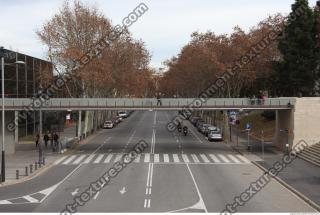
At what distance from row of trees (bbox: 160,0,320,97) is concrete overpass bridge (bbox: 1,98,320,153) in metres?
13.4

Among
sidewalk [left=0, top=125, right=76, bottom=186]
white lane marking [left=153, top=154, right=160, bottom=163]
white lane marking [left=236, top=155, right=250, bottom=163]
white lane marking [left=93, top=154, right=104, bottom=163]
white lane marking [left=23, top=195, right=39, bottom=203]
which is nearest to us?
Answer: white lane marking [left=23, top=195, right=39, bottom=203]

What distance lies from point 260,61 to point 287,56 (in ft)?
30.8

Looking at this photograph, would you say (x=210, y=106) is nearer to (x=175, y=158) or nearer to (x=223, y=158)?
(x=223, y=158)

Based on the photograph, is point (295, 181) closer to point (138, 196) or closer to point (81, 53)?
point (138, 196)

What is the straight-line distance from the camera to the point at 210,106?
166ft

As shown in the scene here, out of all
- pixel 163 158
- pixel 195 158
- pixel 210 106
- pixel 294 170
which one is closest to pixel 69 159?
pixel 163 158

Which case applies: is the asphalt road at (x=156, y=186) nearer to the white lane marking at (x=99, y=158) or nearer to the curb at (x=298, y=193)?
the white lane marking at (x=99, y=158)

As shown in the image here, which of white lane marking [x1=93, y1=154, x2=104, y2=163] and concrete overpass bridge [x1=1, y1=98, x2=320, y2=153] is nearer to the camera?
white lane marking [x1=93, y1=154, x2=104, y2=163]

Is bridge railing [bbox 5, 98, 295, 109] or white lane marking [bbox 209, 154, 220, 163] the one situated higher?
bridge railing [bbox 5, 98, 295, 109]

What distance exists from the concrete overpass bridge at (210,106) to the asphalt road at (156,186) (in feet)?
13.7

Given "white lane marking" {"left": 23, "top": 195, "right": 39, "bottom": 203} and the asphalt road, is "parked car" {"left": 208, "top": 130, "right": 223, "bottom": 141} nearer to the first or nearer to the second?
the asphalt road

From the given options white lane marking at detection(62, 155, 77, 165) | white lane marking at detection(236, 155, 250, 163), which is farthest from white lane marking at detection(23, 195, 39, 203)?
A: white lane marking at detection(236, 155, 250, 163)

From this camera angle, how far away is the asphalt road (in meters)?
25.4

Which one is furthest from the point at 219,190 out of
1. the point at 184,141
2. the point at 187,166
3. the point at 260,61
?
the point at 260,61
